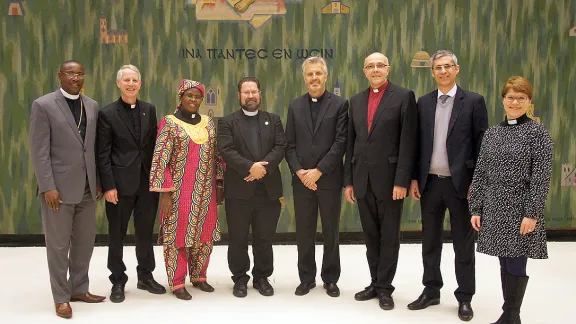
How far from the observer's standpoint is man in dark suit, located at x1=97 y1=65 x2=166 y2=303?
3844 millimetres

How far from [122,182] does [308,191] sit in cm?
138

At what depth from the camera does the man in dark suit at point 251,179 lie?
12.9 feet

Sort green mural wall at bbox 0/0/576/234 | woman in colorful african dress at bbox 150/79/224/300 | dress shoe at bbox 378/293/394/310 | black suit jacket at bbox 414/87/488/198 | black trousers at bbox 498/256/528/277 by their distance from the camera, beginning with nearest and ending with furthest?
black trousers at bbox 498/256/528/277 → black suit jacket at bbox 414/87/488/198 → dress shoe at bbox 378/293/394/310 → woman in colorful african dress at bbox 150/79/224/300 → green mural wall at bbox 0/0/576/234

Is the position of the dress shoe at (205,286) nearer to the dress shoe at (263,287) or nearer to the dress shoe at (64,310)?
the dress shoe at (263,287)

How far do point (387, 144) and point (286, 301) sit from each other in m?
1.38

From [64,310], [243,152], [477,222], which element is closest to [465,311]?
[477,222]

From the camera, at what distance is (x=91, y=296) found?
3.89 meters

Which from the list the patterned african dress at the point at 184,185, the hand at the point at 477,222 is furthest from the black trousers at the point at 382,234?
the patterned african dress at the point at 184,185

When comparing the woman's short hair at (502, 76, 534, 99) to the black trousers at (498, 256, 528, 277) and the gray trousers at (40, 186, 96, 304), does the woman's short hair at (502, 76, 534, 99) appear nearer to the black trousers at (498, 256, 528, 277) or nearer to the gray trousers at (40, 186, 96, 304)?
the black trousers at (498, 256, 528, 277)

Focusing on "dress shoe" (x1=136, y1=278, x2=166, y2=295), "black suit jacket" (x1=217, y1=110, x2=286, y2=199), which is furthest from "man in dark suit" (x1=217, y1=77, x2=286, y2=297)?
"dress shoe" (x1=136, y1=278, x2=166, y2=295)

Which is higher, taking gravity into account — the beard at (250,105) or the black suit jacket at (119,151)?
the beard at (250,105)

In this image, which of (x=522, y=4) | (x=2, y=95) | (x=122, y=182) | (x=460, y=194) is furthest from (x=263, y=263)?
(x=522, y=4)

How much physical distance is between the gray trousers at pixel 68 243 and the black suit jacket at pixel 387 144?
1968 mm

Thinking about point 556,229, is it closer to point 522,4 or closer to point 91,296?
point 522,4
